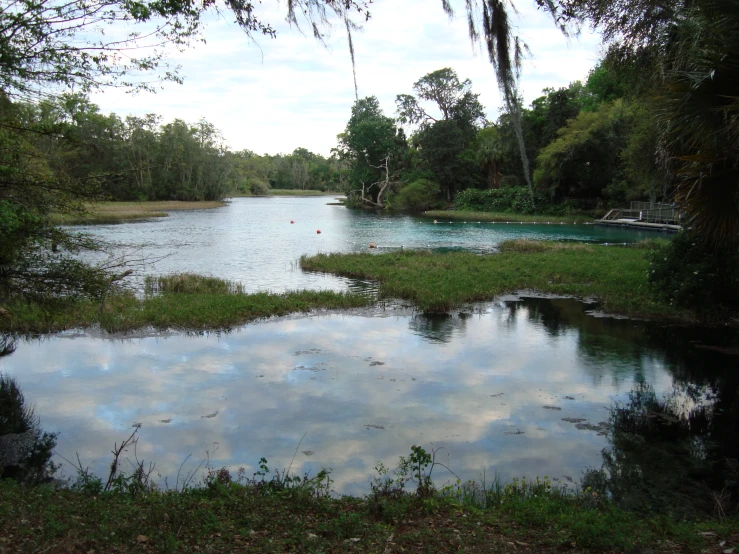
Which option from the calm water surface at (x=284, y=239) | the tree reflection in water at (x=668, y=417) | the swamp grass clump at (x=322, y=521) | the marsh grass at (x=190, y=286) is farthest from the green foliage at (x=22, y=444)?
the calm water surface at (x=284, y=239)

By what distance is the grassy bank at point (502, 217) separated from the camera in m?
49.4

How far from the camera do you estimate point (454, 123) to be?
6450cm

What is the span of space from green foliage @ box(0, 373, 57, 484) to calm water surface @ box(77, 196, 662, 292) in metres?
10.2

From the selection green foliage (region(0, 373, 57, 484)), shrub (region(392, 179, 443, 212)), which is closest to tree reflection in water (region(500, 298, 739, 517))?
green foliage (region(0, 373, 57, 484))

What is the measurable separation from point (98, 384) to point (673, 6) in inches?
464

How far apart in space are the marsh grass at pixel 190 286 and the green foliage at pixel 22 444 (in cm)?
834

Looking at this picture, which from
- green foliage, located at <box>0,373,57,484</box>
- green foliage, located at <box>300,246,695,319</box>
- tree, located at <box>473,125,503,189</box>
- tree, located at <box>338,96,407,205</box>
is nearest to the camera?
green foliage, located at <box>0,373,57,484</box>

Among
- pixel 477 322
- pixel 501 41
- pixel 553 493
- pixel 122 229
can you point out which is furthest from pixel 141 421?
pixel 122 229

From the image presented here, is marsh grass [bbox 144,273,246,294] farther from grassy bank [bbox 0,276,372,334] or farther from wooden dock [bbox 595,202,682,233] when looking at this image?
wooden dock [bbox 595,202,682,233]

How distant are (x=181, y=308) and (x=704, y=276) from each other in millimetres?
12513

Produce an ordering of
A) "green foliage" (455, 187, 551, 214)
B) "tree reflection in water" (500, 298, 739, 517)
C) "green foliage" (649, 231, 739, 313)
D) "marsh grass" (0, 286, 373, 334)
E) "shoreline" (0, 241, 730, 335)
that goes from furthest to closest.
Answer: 1. "green foliage" (455, 187, 551, 214)
2. "green foliage" (649, 231, 739, 313)
3. "shoreline" (0, 241, 730, 335)
4. "marsh grass" (0, 286, 373, 334)
5. "tree reflection in water" (500, 298, 739, 517)

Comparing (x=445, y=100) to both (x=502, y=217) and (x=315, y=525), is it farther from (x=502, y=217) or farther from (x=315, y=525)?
(x=315, y=525)

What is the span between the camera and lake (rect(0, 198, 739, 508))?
720 cm

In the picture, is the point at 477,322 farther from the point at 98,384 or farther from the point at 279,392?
the point at 98,384
